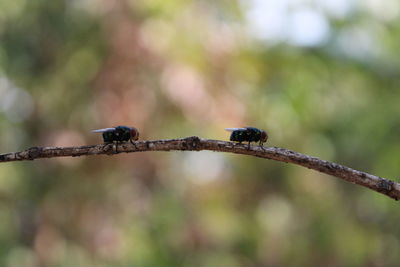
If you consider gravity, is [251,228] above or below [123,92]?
below

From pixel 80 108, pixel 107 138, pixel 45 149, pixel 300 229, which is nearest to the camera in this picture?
pixel 45 149

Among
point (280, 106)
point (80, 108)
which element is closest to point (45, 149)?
point (80, 108)

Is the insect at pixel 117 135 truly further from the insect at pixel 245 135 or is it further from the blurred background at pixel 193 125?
the blurred background at pixel 193 125

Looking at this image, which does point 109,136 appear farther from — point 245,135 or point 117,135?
point 245,135

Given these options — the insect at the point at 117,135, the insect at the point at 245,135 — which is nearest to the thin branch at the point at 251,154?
the insect at the point at 117,135

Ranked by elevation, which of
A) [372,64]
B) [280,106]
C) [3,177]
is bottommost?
[3,177]

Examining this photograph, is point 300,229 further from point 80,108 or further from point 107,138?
point 107,138

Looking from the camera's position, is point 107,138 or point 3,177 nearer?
point 107,138
